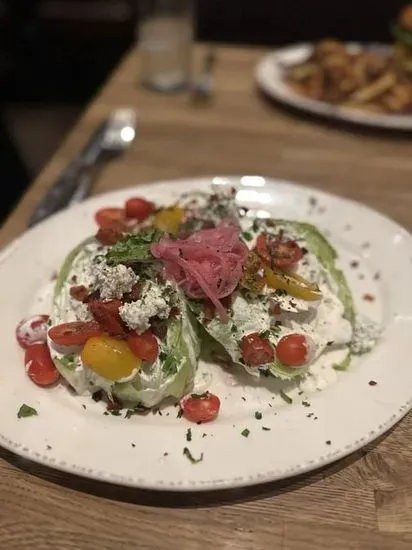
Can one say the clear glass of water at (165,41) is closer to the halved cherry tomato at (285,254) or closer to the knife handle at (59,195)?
the knife handle at (59,195)

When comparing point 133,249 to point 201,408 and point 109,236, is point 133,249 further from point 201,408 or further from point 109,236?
point 201,408

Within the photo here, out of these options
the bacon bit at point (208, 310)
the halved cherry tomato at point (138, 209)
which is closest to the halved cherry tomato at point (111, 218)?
the halved cherry tomato at point (138, 209)

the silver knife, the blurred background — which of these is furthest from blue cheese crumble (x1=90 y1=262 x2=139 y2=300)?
the blurred background

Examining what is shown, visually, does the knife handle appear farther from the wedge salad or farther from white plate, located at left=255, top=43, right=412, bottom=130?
white plate, located at left=255, top=43, right=412, bottom=130

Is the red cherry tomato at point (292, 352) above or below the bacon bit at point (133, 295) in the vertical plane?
below

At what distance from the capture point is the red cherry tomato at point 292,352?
144cm

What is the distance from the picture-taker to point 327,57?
303 centimetres

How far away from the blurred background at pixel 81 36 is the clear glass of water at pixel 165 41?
105 cm

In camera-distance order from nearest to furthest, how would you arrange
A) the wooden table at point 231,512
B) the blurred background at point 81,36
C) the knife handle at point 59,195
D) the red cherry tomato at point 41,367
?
the wooden table at point 231,512, the red cherry tomato at point 41,367, the knife handle at point 59,195, the blurred background at point 81,36

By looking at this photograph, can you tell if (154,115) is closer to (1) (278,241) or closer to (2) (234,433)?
(1) (278,241)

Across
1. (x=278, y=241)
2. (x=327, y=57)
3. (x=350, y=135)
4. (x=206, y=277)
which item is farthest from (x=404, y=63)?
(x=206, y=277)

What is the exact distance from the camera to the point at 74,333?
4.69ft

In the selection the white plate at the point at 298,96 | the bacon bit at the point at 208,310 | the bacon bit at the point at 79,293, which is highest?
the bacon bit at the point at 79,293

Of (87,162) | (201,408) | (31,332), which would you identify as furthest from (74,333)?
(87,162)
